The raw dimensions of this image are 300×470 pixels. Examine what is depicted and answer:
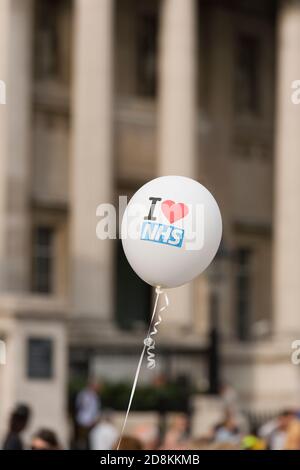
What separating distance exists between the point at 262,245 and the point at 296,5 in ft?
25.3

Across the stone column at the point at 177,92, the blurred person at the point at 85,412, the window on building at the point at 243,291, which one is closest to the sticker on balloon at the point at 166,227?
the blurred person at the point at 85,412

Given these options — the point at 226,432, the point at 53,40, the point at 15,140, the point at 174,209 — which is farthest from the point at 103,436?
the point at 53,40

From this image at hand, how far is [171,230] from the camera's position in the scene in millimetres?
8766

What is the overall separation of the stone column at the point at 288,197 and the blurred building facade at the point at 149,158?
1.7 inches

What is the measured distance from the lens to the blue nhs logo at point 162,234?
28.7 ft

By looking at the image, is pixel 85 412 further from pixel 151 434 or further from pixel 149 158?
pixel 149 158

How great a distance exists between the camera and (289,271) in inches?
1467

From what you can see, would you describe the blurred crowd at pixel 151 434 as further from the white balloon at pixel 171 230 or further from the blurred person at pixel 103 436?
the white balloon at pixel 171 230

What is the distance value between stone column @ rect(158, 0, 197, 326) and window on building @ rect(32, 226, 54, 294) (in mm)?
3811

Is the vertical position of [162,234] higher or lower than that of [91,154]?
lower

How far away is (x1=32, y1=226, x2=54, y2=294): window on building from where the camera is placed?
3788 cm

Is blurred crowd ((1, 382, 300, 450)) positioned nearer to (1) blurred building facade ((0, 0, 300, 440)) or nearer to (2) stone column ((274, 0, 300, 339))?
(1) blurred building facade ((0, 0, 300, 440))

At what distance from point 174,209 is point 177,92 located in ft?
91.0
